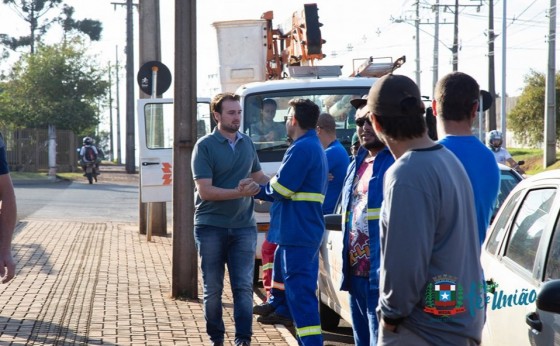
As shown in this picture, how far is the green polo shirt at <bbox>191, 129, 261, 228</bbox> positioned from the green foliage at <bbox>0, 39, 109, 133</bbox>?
4912 centimetres

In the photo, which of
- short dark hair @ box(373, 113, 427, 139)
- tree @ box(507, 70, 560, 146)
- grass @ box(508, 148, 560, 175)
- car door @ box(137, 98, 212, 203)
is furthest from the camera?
tree @ box(507, 70, 560, 146)

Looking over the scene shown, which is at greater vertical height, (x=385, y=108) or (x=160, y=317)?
(x=385, y=108)

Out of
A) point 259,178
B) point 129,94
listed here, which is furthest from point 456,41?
point 259,178

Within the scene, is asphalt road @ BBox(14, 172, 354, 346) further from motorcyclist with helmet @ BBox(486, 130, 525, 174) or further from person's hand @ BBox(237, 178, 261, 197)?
person's hand @ BBox(237, 178, 261, 197)

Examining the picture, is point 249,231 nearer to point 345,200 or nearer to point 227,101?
point 227,101

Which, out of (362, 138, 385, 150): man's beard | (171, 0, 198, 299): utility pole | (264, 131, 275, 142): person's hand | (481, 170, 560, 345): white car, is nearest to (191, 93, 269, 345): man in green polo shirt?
(362, 138, 385, 150): man's beard

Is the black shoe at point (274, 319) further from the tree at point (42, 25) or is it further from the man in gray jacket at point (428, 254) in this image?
the tree at point (42, 25)

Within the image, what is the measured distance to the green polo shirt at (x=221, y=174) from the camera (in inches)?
309

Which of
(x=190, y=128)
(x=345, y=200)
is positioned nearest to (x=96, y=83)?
(x=190, y=128)

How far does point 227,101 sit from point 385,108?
388cm

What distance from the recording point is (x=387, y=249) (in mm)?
3916

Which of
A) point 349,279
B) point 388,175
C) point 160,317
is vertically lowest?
point 160,317

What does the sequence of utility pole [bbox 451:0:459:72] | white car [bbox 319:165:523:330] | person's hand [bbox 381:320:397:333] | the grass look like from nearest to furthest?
person's hand [bbox 381:320:397:333] < white car [bbox 319:165:523:330] < the grass < utility pole [bbox 451:0:459:72]

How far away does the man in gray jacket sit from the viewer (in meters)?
3.87
